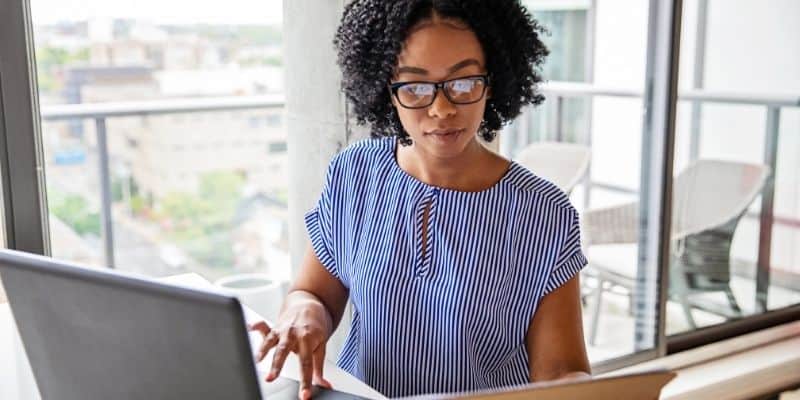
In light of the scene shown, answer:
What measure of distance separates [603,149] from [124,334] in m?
2.80

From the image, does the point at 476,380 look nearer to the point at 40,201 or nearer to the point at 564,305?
the point at 564,305

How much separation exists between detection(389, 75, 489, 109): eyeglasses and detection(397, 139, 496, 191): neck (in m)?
0.13

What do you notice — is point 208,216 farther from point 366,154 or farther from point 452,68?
point 452,68

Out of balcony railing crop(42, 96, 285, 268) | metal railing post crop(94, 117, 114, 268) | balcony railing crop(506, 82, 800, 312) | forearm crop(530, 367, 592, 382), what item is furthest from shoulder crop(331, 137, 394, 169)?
metal railing post crop(94, 117, 114, 268)

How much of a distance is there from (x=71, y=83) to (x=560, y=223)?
1880 millimetres

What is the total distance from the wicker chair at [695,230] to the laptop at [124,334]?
2.36 m

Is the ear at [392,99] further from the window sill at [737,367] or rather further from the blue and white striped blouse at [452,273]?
the window sill at [737,367]

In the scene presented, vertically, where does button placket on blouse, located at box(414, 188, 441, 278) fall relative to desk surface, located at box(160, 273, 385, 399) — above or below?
above

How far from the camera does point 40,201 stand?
1.88m

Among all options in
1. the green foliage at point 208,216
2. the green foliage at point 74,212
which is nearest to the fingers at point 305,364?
the green foliage at point 74,212

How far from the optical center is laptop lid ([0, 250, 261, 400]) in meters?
0.72

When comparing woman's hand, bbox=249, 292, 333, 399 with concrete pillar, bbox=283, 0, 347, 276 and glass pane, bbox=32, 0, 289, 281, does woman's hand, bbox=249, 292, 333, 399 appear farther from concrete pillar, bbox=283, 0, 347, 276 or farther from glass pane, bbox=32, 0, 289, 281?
glass pane, bbox=32, 0, 289, 281

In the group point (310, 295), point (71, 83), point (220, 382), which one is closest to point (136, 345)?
point (220, 382)

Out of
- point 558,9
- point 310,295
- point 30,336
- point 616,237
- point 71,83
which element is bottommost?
point 616,237
